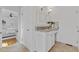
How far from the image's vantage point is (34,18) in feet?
4.49

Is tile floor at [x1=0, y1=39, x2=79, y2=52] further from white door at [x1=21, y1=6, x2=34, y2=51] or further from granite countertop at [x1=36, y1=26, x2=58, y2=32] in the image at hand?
granite countertop at [x1=36, y1=26, x2=58, y2=32]

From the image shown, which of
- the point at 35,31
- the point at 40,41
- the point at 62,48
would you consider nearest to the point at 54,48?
the point at 62,48

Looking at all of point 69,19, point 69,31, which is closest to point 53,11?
point 69,19

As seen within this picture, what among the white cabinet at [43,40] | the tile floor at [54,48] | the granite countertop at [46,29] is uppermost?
the granite countertop at [46,29]

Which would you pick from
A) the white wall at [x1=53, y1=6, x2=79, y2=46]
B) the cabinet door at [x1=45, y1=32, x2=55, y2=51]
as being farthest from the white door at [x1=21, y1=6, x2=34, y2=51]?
the white wall at [x1=53, y1=6, x2=79, y2=46]

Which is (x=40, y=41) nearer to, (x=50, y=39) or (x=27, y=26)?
(x=50, y=39)

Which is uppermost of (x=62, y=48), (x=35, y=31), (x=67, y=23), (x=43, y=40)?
(x=67, y=23)

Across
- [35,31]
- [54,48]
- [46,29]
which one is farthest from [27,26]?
[54,48]

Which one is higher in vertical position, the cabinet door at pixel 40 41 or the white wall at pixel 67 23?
the white wall at pixel 67 23

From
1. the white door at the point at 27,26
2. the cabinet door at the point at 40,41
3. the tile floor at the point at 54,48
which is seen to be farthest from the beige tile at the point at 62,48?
the white door at the point at 27,26

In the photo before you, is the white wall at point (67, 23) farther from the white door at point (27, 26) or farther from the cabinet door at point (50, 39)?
the white door at point (27, 26)

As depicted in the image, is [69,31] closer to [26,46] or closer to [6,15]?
[26,46]

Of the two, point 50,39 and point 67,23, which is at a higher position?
point 67,23
